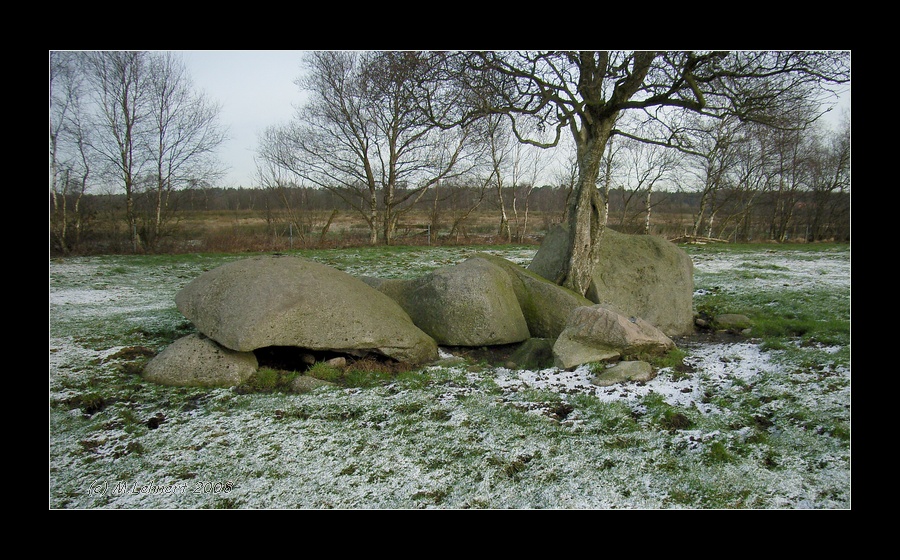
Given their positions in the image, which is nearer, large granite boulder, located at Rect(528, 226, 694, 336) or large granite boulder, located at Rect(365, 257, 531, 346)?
large granite boulder, located at Rect(365, 257, 531, 346)

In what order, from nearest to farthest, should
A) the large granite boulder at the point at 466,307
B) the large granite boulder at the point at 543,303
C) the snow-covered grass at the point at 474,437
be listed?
the snow-covered grass at the point at 474,437 → the large granite boulder at the point at 466,307 → the large granite boulder at the point at 543,303

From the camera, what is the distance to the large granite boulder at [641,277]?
8.62 metres

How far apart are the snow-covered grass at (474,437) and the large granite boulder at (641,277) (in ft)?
5.22

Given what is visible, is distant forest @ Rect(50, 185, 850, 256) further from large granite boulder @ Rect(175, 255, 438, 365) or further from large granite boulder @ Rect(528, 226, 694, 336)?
large granite boulder @ Rect(528, 226, 694, 336)

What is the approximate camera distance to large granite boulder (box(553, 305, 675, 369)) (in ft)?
20.2

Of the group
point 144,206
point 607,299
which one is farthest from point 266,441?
point 144,206

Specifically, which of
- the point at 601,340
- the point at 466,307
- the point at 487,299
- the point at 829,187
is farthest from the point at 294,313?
the point at 829,187

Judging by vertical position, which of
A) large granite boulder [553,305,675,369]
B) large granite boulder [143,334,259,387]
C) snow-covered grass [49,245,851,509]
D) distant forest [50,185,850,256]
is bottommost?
snow-covered grass [49,245,851,509]

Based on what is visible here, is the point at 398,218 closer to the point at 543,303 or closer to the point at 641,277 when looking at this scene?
the point at 641,277

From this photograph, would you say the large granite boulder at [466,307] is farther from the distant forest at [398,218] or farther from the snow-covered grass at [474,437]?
the distant forest at [398,218]

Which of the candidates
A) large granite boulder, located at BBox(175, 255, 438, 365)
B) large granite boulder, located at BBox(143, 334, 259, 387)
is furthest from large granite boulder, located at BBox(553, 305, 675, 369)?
large granite boulder, located at BBox(143, 334, 259, 387)

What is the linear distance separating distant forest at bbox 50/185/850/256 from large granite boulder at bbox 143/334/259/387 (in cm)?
1572

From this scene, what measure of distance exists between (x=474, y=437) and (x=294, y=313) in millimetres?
2915

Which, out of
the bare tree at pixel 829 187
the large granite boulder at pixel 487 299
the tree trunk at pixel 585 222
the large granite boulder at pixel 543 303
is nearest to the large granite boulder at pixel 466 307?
the large granite boulder at pixel 487 299
